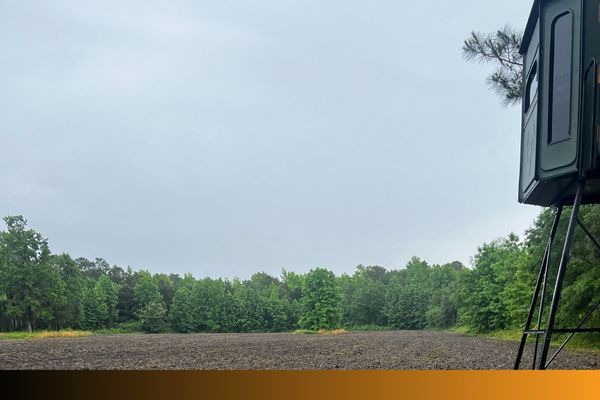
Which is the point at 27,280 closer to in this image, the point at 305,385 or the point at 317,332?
the point at 317,332

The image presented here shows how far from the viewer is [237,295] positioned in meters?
18.5

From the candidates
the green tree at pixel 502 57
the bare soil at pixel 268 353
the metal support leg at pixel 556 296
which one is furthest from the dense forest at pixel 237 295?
the metal support leg at pixel 556 296

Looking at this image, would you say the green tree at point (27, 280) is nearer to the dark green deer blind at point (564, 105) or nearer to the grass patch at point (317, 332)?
the grass patch at point (317, 332)

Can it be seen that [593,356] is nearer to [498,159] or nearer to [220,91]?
[498,159]

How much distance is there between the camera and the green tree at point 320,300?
1917 cm

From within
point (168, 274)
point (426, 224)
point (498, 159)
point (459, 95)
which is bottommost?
point (168, 274)

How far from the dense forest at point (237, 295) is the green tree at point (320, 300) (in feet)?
0.11

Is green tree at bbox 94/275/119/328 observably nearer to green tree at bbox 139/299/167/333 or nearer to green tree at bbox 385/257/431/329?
green tree at bbox 139/299/167/333

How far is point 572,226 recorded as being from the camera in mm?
3842

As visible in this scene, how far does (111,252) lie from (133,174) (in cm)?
237

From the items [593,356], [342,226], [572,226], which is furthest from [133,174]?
[572,226]

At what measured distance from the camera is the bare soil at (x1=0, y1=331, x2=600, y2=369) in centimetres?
1513

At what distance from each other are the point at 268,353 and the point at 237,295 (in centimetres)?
198

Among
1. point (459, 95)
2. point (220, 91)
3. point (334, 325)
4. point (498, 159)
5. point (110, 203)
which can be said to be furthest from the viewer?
point (334, 325)
